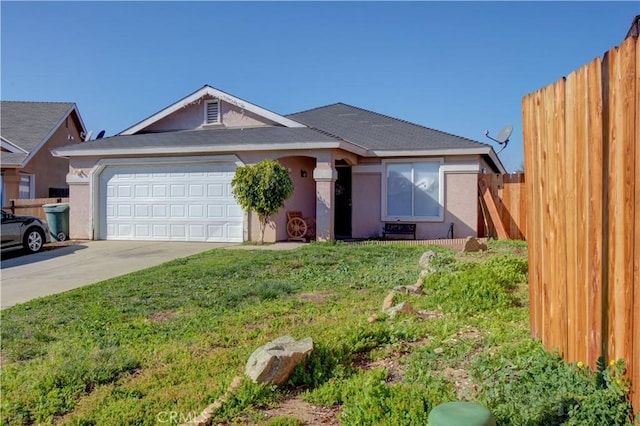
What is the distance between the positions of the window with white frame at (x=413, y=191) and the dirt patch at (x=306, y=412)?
12267 mm

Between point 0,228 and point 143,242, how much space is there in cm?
366

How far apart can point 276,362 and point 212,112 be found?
47.1 feet

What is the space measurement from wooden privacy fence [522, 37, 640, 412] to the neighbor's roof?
902 inches

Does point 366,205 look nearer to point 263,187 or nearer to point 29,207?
point 263,187

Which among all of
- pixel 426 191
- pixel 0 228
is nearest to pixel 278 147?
pixel 426 191

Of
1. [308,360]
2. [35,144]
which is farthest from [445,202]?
[35,144]

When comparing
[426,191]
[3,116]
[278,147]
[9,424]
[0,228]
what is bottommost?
[9,424]

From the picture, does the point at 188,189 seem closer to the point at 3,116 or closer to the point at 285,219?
the point at 285,219

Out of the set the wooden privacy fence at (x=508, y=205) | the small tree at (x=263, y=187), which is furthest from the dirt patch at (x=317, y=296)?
the wooden privacy fence at (x=508, y=205)

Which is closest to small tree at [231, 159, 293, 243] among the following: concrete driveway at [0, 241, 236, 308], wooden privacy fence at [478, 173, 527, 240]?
concrete driveway at [0, 241, 236, 308]

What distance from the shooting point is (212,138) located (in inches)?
604

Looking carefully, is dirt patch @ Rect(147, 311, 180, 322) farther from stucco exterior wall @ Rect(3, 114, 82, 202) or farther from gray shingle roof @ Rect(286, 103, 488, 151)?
stucco exterior wall @ Rect(3, 114, 82, 202)

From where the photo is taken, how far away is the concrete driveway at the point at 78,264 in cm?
884

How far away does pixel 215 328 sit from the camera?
220 inches
